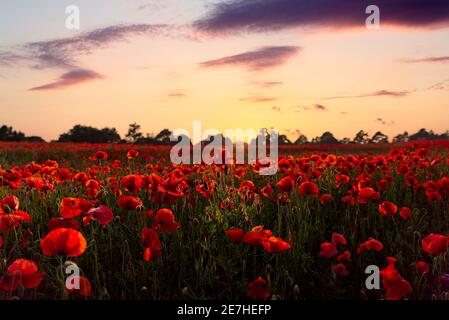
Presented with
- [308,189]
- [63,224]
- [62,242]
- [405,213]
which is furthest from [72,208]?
[405,213]

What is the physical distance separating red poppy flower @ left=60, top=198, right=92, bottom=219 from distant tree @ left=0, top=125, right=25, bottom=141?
33519mm

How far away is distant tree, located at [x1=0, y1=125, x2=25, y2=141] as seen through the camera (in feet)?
110

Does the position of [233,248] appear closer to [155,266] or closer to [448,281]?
[155,266]

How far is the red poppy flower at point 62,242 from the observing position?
6.45 feet

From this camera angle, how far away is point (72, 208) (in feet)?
8.15

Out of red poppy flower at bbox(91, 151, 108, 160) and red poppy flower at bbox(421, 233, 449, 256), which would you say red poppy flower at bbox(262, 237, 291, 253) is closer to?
red poppy flower at bbox(421, 233, 449, 256)

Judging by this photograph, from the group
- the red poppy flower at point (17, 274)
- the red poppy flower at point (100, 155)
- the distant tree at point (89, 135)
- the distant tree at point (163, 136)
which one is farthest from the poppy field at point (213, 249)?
the distant tree at point (89, 135)

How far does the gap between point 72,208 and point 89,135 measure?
1272 inches

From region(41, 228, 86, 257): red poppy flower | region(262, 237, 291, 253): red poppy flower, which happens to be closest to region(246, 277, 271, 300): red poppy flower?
region(262, 237, 291, 253): red poppy flower

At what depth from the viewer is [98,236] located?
3.39 meters

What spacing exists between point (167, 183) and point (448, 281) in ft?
5.98

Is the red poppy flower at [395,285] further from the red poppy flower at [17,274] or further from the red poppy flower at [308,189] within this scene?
the red poppy flower at [17,274]

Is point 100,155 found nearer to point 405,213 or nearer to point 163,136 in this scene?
point 405,213
